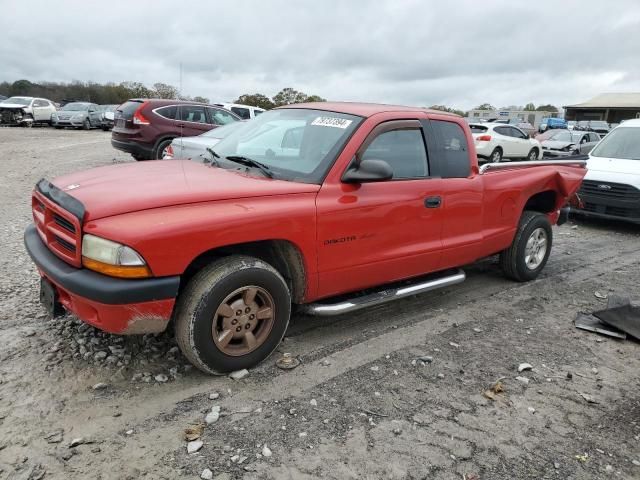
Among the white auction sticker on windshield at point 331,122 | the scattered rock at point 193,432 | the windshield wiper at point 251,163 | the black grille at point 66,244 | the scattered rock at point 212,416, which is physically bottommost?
the scattered rock at point 193,432

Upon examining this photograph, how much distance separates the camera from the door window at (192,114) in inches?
459

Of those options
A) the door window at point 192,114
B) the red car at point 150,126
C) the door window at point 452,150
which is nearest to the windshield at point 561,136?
the door window at point 192,114

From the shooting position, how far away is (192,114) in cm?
1182

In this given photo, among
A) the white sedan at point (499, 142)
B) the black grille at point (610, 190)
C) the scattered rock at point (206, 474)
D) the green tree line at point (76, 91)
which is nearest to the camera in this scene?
the scattered rock at point (206, 474)

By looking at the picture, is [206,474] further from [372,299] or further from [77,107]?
[77,107]

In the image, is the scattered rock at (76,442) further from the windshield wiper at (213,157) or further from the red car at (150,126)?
the red car at (150,126)

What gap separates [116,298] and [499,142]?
17.6m

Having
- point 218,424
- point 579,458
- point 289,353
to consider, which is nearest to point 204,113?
point 289,353

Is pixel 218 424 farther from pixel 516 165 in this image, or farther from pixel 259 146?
pixel 516 165

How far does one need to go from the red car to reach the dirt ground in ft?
22.3

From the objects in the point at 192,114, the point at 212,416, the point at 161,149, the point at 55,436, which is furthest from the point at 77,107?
A: the point at 212,416

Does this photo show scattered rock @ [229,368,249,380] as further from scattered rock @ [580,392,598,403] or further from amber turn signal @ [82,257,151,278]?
scattered rock @ [580,392,598,403]

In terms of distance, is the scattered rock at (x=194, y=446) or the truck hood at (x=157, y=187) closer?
the scattered rock at (x=194, y=446)

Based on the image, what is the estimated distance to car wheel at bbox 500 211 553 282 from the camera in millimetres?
5253
